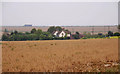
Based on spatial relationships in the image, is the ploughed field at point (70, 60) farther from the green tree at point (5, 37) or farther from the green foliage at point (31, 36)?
the green tree at point (5, 37)

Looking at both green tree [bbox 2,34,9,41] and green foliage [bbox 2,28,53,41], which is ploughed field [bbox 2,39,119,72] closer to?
green foliage [bbox 2,28,53,41]

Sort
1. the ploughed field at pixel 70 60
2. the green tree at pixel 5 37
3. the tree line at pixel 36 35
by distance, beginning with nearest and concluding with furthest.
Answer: the ploughed field at pixel 70 60 → the tree line at pixel 36 35 → the green tree at pixel 5 37

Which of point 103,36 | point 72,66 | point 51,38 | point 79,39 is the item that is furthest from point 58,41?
point 72,66

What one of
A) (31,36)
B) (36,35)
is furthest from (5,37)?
(36,35)

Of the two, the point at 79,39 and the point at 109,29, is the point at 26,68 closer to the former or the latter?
the point at 79,39

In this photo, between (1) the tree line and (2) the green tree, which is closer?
(1) the tree line

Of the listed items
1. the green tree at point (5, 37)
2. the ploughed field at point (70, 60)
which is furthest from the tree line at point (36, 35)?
the ploughed field at point (70, 60)

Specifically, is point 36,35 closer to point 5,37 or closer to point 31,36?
point 31,36

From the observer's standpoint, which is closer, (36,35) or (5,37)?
(36,35)

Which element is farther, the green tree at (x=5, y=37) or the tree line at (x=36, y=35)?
the green tree at (x=5, y=37)

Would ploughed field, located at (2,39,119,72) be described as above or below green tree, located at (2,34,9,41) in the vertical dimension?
below

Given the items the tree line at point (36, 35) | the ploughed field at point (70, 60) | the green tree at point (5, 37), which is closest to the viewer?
the ploughed field at point (70, 60)

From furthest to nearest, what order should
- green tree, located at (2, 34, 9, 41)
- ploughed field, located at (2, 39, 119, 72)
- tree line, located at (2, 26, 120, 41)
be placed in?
green tree, located at (2, 34, 9, 41) < tree line, located at (2, 26, 120, 41) < ploughed field, located at (2, 39, 119, 72)

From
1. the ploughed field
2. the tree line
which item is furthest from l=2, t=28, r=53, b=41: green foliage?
the ploughed field
